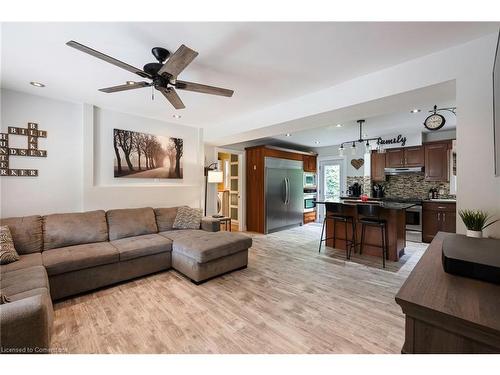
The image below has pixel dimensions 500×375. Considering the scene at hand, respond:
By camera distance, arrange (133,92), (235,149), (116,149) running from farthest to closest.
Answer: (235,149), (116,149), (133,92)

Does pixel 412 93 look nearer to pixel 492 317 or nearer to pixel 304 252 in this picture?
pixel 492 317

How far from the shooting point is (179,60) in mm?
1635

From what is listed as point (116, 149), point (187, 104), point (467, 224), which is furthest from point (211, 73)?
point (467, 224)

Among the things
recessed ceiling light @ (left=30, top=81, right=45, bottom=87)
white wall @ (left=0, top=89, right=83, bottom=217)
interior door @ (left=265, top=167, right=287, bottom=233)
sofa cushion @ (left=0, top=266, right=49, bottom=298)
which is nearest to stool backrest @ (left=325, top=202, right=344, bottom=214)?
interior door @ (left=265, top=167, right=287, bottom=233)

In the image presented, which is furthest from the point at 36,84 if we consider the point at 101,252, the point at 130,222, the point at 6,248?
the point at 101,252

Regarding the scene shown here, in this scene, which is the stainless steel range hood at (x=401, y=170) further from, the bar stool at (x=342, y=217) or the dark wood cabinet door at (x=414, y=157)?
the bar stool at (x=342, y=217)

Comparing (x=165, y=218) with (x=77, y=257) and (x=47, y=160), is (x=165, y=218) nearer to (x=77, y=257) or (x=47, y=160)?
(x=77, y=257)

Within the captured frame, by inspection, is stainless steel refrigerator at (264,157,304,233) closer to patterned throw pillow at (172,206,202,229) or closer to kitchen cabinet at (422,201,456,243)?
patterned throw pillow at (172,206,202,229)

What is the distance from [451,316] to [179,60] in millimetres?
2130

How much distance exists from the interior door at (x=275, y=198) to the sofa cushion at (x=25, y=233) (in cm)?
424

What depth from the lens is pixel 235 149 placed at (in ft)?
19.1

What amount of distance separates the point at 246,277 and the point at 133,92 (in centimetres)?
299

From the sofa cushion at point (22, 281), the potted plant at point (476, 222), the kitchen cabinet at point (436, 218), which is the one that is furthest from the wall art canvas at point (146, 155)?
the kitchen cabinet at point (436, 218)

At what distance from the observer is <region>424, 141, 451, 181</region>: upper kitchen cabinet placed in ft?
15.7
